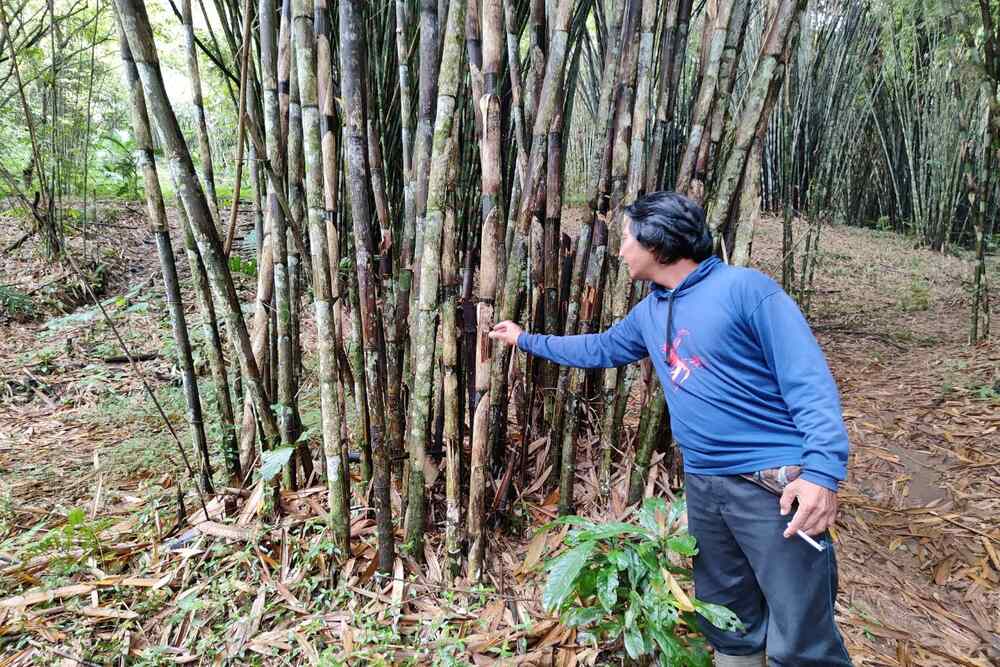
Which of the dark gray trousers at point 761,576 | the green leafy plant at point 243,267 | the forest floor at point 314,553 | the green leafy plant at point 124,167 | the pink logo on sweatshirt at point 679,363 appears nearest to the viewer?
the dark gray trousers at point 761,576

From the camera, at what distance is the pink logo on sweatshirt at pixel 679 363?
3.95ft

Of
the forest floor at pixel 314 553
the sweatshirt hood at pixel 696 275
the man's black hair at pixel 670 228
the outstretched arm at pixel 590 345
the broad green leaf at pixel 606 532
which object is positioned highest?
the man's black hair at pixel 670 228

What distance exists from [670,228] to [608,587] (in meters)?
0.78

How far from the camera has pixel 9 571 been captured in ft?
4.91

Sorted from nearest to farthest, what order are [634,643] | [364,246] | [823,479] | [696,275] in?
[823,479]
[634,643]
[696,275]
[364,246]

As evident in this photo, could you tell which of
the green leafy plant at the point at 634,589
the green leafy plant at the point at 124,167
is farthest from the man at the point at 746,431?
the green leafy plant at the point at 124,167

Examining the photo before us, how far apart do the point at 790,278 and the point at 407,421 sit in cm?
316

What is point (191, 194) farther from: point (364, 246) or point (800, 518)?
point (800, 518)

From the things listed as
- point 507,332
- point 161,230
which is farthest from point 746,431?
point 161,230

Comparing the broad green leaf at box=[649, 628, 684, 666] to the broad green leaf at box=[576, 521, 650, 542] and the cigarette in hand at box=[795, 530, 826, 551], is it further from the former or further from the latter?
the cigarette in hand at box=[795, 530, 826, 551]

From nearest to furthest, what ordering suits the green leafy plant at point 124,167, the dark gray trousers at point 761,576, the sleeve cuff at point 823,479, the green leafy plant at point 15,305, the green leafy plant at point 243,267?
the sleeve cuff at point 823,479 < the dark gray trousers at point 761,576 < the green leafy plant at point 15,305 < the green leafy plant at point 243,267 < the green leafy plant at point 124,167

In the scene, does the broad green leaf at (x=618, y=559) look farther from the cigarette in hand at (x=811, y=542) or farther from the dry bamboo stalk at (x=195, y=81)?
the dry bamboo stalk at (x=195, y=81)

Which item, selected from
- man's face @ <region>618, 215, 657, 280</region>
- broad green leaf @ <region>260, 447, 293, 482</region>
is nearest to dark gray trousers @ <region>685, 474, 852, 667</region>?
man's face @ <region>618, 215, 657, 280</region>

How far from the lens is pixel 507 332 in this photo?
1.43 meters
